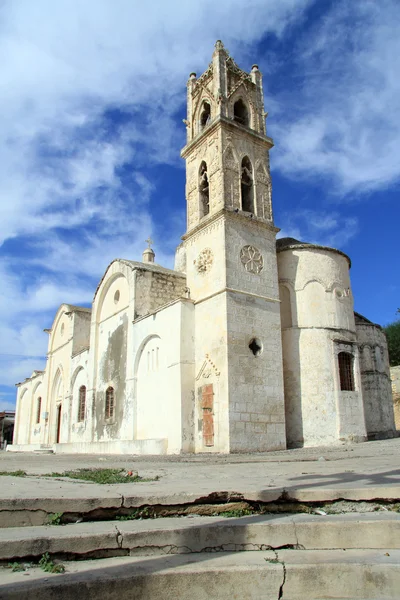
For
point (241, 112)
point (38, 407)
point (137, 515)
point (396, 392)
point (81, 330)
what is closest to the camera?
point (137, 515)

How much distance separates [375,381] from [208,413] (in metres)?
8.76

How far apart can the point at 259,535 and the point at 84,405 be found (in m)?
23.7

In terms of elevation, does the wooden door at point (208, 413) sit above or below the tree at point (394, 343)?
below

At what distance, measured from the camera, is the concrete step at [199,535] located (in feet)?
11.9

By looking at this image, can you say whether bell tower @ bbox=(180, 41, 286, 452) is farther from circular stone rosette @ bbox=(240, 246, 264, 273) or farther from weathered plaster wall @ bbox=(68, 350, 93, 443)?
weathered plaster wall @ bbox=(68, 350, 93, 443)

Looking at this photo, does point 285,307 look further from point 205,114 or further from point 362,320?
point 205,114

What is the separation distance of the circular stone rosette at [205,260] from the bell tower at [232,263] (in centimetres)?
4

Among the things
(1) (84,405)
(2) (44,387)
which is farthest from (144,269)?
(2) (44,387)

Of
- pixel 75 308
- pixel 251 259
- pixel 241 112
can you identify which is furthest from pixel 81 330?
pixel 241 112

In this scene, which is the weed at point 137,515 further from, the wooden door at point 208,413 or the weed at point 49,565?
the wooden door at point 208,413

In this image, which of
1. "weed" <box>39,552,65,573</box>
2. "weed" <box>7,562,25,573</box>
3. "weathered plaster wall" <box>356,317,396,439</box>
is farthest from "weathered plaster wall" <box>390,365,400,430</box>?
"weed" <box>7,562,25,573</box>

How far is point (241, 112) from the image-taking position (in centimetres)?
2112

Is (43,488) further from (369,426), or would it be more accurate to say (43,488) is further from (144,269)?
(369,426)

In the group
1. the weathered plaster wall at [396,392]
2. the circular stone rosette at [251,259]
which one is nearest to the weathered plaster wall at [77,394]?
the circular stone rosette at [251,259]
